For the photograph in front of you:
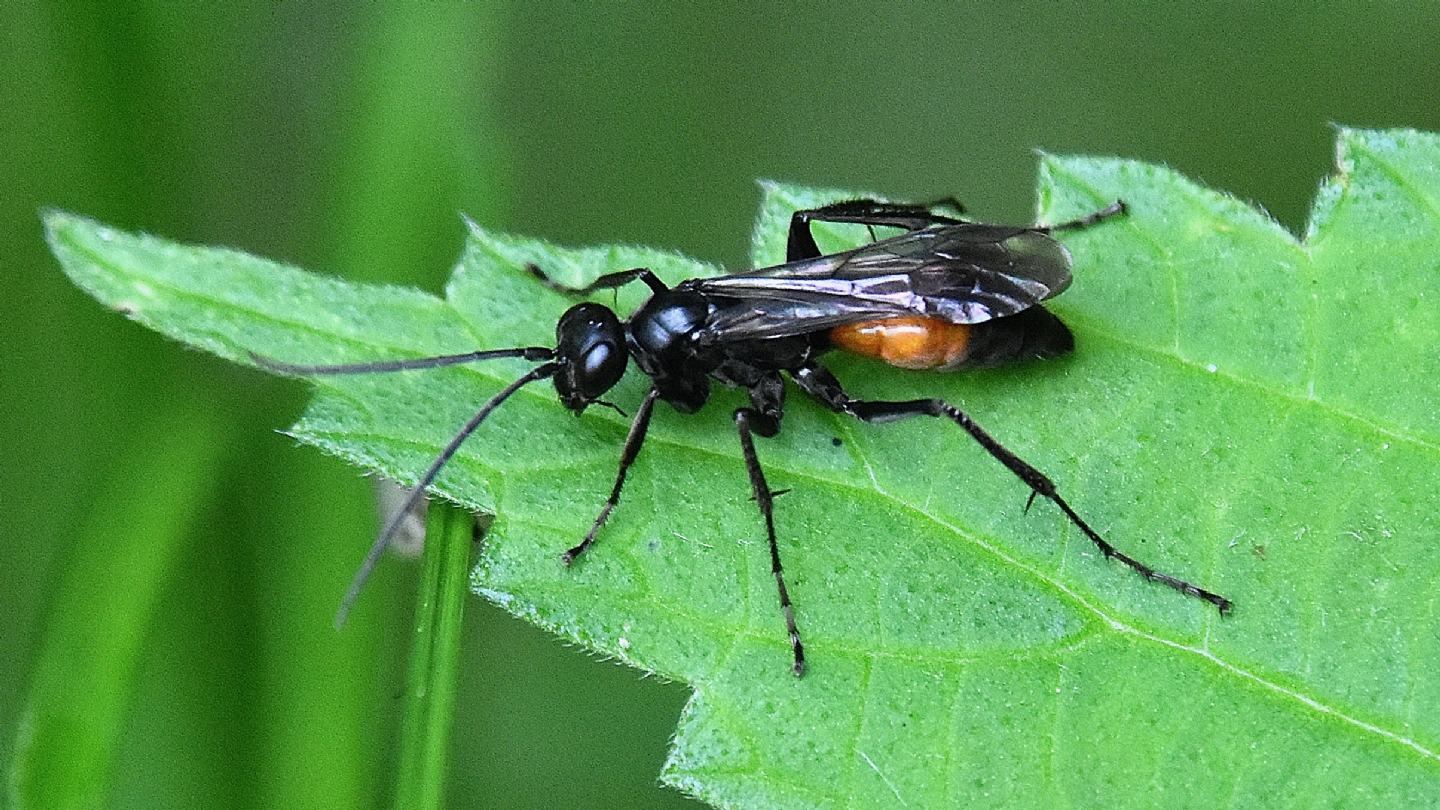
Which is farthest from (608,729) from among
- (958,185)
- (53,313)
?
(958,185)

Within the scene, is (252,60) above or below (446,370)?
above

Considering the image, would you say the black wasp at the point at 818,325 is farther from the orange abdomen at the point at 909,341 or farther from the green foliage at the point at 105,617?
the green foliage at the point at 105,617

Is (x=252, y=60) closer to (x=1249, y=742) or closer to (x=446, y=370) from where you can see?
(x=446, y=370)

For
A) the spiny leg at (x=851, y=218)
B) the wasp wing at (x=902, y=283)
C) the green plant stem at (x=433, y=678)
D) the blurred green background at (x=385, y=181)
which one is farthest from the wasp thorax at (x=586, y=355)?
the blurred green background at (x=385, y=181)

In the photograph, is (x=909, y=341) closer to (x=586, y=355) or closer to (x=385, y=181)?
(x=586, y=355)

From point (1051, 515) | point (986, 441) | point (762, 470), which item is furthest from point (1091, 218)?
point (762, 470)

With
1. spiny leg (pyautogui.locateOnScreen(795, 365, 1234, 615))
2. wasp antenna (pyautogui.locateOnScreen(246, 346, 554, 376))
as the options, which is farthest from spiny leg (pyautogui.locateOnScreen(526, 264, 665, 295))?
spiny leg (pyautogui.locateOnScreen(795, 365, 1234, 615))

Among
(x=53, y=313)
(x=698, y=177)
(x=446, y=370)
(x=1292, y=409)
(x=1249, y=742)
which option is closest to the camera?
(x=1249, y=742)
